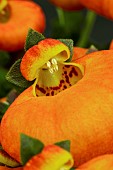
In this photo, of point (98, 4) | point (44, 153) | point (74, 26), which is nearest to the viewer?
point (44, 153)

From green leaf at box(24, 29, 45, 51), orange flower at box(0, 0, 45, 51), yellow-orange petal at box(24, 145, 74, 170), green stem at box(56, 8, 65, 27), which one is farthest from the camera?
green stem at box(56, 8, 65, 27)

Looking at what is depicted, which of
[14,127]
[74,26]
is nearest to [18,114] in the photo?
[14,127]

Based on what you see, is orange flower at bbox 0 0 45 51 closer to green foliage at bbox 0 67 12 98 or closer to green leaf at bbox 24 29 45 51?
green foliage at bbox 0 67 12 98

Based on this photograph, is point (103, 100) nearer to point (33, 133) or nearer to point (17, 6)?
point (33, 133)

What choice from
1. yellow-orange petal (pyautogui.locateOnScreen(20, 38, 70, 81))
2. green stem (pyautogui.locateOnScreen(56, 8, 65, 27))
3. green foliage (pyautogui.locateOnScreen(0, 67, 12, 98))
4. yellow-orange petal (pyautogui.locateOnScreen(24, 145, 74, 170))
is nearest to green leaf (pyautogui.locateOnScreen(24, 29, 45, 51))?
yellow-orange petal (pyautogui.locateOnScreen(20, 38, 70, 81))

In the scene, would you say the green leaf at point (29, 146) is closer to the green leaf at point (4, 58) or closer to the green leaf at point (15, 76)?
the green leaf at point (15, 76)

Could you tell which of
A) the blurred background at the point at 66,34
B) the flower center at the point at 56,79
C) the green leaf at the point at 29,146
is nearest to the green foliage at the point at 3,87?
the blurred background at the point at 66,34

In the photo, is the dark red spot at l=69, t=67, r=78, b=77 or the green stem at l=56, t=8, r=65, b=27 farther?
the green stem at l=56, t=8, r=65, b=27
